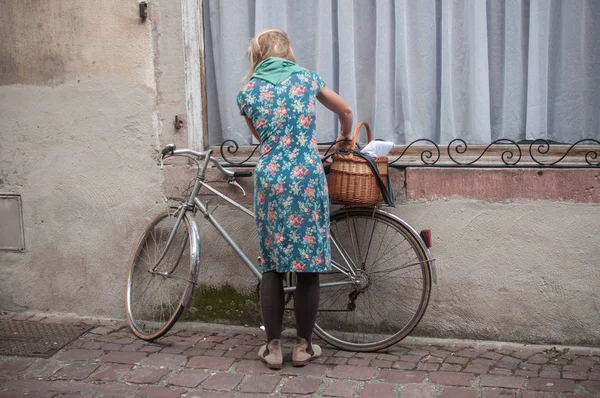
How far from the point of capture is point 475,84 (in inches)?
190

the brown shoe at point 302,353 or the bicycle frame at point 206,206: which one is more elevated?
the bicycle frame at point 206,206

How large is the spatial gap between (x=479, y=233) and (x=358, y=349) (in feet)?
3.39

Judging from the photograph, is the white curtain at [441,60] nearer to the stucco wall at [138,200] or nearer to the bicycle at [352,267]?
the stucco wall at [138,200]

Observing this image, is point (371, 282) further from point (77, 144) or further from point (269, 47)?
point (77, 144)

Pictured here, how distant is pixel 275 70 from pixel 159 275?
1810 mm

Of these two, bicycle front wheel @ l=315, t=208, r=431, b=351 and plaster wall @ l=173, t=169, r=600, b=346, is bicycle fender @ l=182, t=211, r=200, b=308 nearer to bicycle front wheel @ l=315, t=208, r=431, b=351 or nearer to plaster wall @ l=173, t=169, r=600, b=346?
bicycle front wheel @ l=315, t=208, r=431, b=351

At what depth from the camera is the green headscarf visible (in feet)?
13.3

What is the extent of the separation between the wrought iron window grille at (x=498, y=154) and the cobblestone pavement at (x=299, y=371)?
1118 mm

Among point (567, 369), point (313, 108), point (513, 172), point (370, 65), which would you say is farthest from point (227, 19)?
point (567, 369)

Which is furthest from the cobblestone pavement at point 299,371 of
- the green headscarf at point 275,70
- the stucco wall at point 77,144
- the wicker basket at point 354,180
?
the green headscarf at point 275,70

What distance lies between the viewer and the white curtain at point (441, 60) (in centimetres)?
468

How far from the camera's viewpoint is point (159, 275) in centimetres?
513

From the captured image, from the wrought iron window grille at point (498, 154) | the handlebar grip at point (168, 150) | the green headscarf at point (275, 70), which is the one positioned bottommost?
the wrought iron window grille at point (498, 154)

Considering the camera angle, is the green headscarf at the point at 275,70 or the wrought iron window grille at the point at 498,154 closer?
the green headscarf at the point at 275,70
